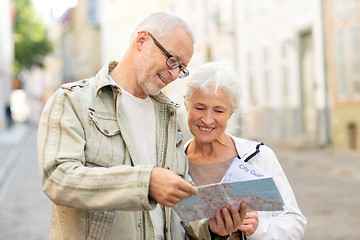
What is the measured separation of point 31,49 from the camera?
151 ft

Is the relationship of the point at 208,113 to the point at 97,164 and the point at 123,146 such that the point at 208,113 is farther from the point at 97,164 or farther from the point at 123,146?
the point at 97,164

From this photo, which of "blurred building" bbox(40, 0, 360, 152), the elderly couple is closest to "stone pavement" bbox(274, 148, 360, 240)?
"blurred building" bbox(40, 0, 360, 152)

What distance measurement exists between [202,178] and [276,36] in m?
20.8

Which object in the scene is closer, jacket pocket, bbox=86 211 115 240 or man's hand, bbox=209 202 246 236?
jacket pocket, bbox=86 211 115 240

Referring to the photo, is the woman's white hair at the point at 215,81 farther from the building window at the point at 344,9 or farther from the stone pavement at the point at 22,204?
the building window at the point at 344,9

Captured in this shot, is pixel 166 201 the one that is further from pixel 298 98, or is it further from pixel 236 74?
pixel 298 98

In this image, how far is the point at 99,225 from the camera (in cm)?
231

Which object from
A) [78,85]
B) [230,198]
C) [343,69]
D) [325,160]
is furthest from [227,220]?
[343,69]

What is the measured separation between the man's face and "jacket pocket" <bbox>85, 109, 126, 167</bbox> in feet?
0.65

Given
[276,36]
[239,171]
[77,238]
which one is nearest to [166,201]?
[77,238]

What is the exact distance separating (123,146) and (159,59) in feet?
1.17

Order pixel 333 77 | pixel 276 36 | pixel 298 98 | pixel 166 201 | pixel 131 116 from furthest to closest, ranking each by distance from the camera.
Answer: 1. pixel 276 36
2. pixel 298 98
3. pixel 333 77
4. pixel 131 116
5. pixel 166 201

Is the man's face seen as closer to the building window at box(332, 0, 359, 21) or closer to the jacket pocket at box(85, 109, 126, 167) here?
the jacket pocket at box(85, 109, 126, 167)

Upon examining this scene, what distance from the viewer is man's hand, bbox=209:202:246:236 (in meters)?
2.42
